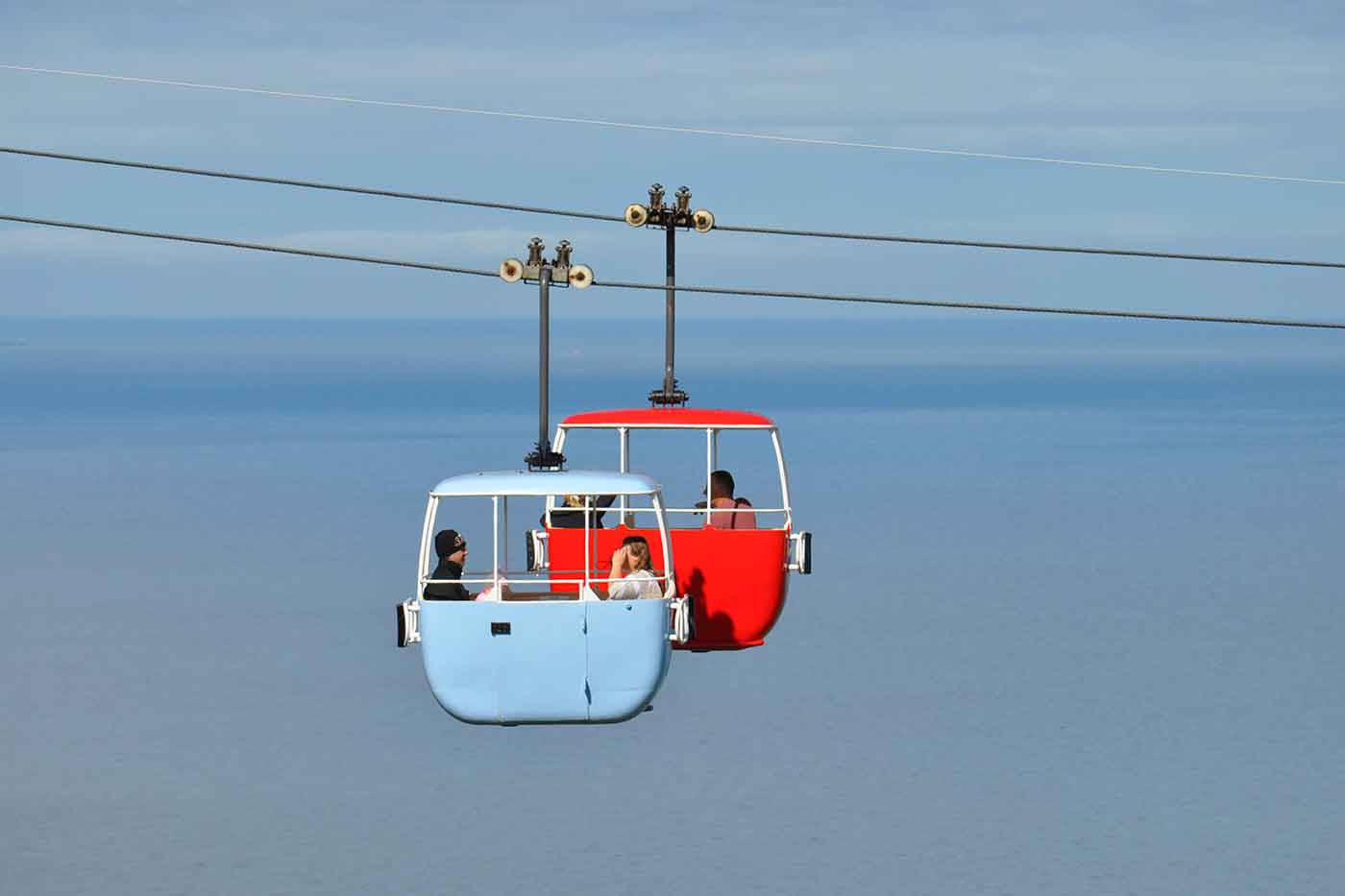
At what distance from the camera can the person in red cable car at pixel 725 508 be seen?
23141 millimetres

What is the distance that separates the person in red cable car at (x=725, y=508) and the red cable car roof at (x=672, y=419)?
67 centimetres

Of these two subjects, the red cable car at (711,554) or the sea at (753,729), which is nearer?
the red cable car at (711,554)

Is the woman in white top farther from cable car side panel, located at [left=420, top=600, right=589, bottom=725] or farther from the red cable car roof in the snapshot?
the red cable car roof

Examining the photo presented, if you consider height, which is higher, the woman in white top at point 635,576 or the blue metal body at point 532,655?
the woman in white top at point 635,576

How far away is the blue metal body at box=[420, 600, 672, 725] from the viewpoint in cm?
1962

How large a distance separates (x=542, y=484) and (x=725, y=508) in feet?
13.2

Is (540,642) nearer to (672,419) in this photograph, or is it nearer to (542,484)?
(542,484)

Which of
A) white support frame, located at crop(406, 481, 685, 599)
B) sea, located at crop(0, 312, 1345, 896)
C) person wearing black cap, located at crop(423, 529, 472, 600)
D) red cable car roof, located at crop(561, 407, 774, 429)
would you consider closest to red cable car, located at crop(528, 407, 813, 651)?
red cable car roof, located at crop(561, 407, 774, 429)

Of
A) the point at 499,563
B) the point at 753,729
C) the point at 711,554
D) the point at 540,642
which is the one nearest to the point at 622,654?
the point at 540,642

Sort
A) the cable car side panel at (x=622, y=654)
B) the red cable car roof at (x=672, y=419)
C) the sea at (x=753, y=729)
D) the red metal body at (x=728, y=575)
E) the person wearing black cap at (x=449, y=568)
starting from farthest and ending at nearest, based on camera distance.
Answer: the sea at (x=753, y=729) < the red metal body at (x=728, y=575) < the red cable car roof at (x=672, y=419) < the person wearing black cap at (x=449, y=568) < the cable car side panel at (x=622, y=654)

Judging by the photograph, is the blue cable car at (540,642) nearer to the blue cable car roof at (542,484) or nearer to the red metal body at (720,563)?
the blue cable car roof at (542,484)

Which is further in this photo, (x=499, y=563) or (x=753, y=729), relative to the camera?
(x=753, y=729)

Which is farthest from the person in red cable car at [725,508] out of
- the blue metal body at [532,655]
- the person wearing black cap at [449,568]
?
the person wearing black cap at [449,568]

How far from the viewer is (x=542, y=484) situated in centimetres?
1944
